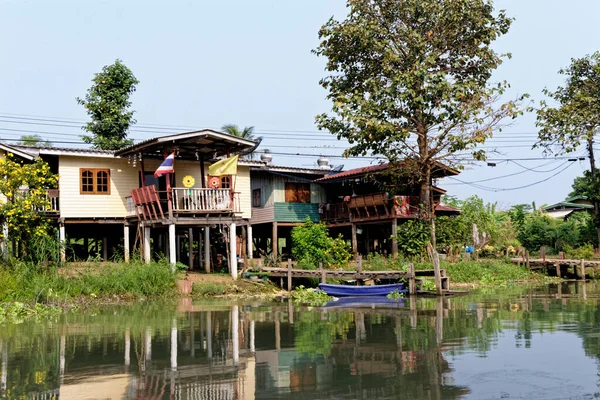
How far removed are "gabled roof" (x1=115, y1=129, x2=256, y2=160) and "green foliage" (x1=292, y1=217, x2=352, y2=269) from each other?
639cm

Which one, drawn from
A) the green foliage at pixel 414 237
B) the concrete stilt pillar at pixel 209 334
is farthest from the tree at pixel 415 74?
the concrete stilt pillar at pixel 209 334

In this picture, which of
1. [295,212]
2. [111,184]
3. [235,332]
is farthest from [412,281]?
[111,184]

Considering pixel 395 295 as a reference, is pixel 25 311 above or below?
above

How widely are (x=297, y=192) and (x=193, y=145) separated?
916cm

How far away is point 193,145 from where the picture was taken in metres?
29.4

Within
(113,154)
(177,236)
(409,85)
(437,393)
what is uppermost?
(409,85)

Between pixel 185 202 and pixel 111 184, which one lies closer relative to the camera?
pixel 185 202

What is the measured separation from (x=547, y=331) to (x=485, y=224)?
29.6 metres

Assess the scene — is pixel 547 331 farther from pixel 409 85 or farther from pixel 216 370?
pixel 409 85

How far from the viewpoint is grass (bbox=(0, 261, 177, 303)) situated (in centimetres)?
2236

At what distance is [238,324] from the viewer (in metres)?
17.8

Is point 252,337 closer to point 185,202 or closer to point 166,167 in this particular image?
point 166,167

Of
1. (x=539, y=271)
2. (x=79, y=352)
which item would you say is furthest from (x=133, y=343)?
(x=539, y=271)

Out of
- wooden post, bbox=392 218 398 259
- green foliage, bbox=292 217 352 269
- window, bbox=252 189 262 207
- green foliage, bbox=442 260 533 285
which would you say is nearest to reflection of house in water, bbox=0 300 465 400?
green foliage, bbox=442 260 533 285
